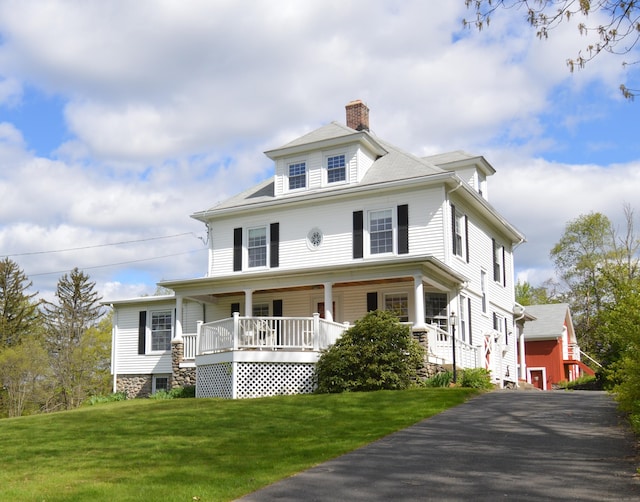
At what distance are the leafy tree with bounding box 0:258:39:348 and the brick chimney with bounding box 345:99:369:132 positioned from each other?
32857 millimetres

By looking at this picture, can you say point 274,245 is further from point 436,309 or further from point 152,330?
point 152,330

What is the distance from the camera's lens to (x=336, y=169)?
25.2 meters

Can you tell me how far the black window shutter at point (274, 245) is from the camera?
25359mm

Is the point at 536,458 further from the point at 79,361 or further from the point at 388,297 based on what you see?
the point at 79,361

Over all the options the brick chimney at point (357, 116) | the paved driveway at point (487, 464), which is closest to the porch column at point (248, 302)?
the brick chimney at point (357, 116)

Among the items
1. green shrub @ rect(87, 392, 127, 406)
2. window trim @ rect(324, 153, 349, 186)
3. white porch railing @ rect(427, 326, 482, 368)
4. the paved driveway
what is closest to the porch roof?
white porch railing @ rect(427, 326, 482, 368)

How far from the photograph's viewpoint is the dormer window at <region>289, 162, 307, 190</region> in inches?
1013

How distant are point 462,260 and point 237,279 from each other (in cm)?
729

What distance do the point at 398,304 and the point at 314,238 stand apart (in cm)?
369

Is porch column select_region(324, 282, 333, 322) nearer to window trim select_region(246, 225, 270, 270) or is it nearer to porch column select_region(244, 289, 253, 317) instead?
porch column select_region(244, 289, 253, 317)

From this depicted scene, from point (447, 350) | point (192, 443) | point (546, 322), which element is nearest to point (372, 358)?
point (447, 350)

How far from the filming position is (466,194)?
23.8 metres

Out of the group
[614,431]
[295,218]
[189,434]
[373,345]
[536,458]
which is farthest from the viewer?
[295,218]

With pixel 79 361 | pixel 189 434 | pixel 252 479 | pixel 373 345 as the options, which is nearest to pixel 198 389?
pixel 373 345
